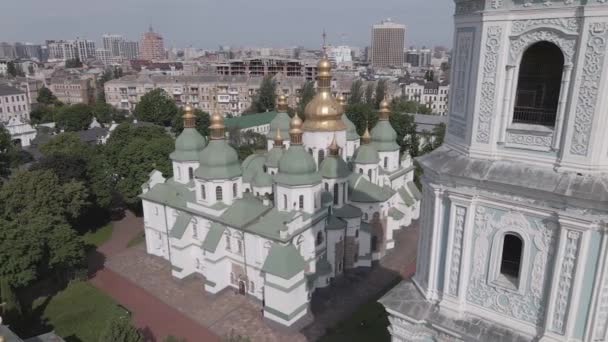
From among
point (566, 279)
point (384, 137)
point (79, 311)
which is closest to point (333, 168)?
point (384, 137)

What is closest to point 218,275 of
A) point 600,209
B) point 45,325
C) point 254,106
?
point 45,325

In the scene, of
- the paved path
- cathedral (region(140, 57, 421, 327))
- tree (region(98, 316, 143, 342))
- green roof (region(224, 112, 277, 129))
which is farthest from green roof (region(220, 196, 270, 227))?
green roof (region(224, 112, 277, 129))

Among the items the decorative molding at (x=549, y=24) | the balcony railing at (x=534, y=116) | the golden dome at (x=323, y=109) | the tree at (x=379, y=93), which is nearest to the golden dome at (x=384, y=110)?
the golden dome at (x=323, y=109)

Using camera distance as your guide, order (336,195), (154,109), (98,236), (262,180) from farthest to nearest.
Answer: (154,109) < (98,236) < (262,180) < (336,195)

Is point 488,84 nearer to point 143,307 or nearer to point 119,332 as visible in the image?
point 119,332

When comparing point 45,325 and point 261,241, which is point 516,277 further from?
point 45,325
